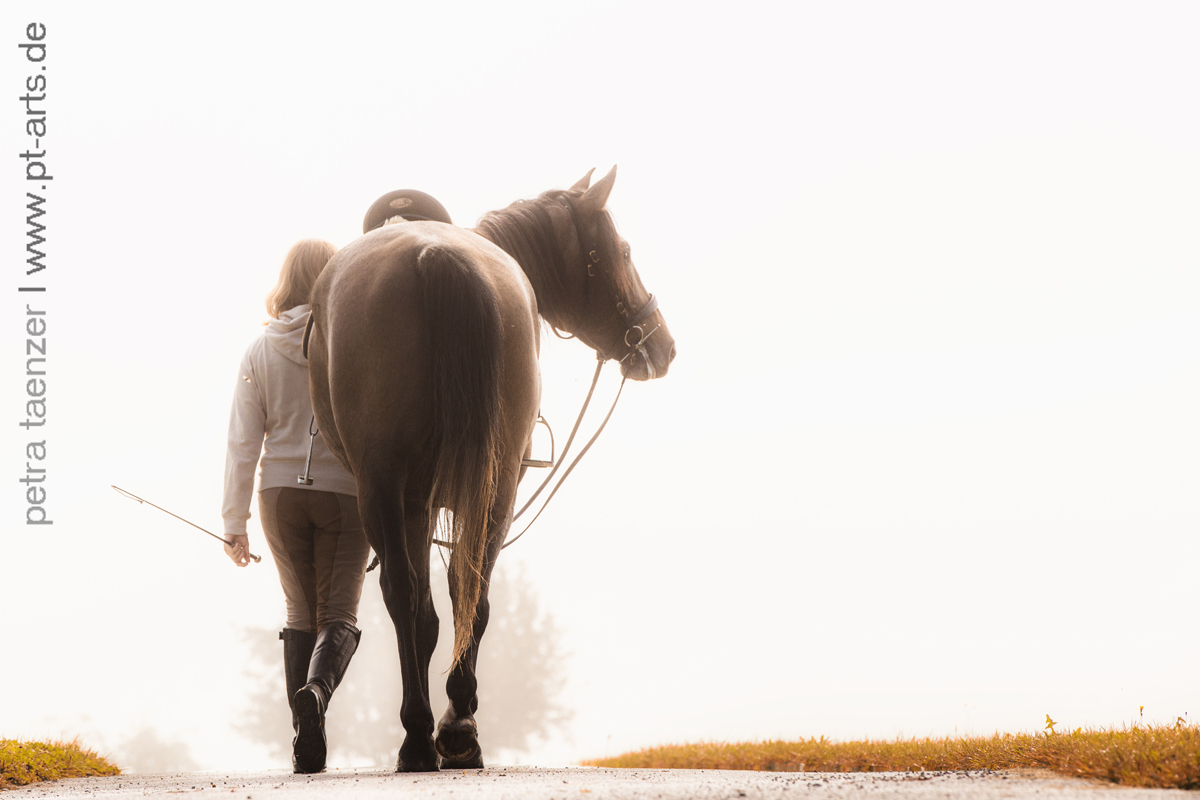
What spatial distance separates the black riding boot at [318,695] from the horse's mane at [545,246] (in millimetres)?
1978

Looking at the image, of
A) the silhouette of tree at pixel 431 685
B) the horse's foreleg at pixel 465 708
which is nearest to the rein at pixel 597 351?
the horse's foreleg at pixel 465 708

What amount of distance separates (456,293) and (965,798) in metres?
2.20

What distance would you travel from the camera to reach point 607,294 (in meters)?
5.10

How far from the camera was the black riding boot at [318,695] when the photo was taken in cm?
369

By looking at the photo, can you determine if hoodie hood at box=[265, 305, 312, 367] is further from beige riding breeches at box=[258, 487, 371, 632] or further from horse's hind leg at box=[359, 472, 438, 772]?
horse's hind leg at box=[359, 472, 438, 772]

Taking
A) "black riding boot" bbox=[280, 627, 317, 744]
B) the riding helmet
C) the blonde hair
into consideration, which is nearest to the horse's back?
the riding helmet

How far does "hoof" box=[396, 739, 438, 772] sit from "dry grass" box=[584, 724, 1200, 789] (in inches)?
Result: 82.9

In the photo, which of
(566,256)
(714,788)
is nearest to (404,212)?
(566,256)

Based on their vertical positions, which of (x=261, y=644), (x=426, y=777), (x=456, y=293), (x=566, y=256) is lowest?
(x=261, y=644)

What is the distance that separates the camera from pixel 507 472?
357 centimetres

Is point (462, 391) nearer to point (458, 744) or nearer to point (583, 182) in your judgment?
point (458, 744)

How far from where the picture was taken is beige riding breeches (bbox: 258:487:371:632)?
4238mm

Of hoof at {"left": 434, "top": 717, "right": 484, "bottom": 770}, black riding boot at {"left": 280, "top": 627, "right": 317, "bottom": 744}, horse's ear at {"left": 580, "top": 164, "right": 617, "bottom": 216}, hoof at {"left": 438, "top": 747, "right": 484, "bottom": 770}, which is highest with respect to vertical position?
horse's ear at {"left": 580, "top": 164, "right": 617, "bottom": 216}

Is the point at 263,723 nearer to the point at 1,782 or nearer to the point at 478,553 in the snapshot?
the point at 1,782
